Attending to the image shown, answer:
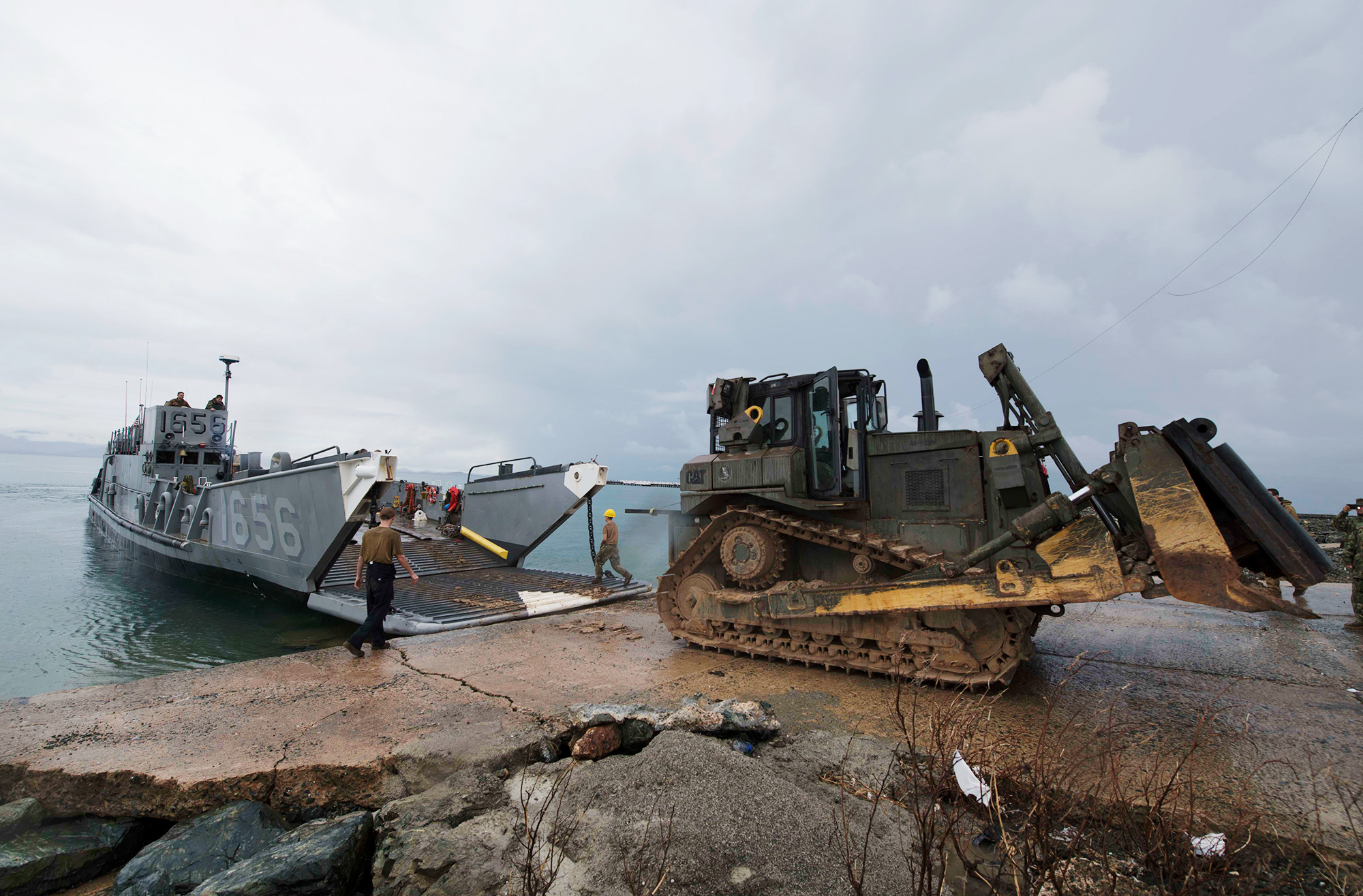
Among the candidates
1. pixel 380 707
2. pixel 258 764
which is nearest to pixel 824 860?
pixel 258 764

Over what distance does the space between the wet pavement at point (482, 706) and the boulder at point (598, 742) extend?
30cm

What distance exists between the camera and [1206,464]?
12.1 feet

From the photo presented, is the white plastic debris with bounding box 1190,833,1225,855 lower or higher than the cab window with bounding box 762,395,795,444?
lower

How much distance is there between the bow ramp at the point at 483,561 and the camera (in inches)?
313

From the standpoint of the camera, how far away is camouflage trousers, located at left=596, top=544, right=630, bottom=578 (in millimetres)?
10242

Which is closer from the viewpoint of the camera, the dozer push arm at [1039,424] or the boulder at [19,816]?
the boulder at [19,816]

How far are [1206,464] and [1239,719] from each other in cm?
170

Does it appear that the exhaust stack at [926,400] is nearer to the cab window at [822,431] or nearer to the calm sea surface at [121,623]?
the cab window at [822,431]

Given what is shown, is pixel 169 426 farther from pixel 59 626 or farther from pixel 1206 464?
pixel 1206 464

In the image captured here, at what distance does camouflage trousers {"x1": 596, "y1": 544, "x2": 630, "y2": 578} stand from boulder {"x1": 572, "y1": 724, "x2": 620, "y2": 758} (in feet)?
22.5

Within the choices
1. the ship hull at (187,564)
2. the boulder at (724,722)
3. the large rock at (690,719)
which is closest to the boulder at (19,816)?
the large rock at (690,719)

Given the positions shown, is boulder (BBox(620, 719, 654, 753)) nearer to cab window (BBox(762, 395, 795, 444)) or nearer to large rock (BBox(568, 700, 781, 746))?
large rock (BBox(568, 700, 781, 746))

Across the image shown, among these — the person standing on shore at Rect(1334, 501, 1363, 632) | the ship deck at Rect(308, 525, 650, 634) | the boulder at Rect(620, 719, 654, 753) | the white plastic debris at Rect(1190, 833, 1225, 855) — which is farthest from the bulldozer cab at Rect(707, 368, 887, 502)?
the person standing on shore at Rect(1334, 501, 1363, 632)

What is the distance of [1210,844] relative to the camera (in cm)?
230
